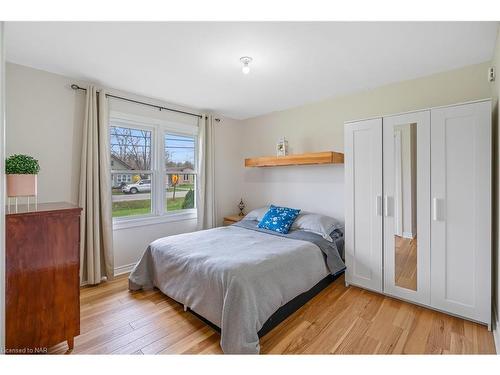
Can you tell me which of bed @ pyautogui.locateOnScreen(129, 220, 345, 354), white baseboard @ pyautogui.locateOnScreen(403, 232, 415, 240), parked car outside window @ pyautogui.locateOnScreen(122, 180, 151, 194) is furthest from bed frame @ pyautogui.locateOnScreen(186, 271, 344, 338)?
parked car outside window @ pyautogui.locateOnScreen(122, 180, 151, 194)

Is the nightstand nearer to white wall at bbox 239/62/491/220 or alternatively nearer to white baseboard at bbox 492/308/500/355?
white wall at bbox 239/62/491/220

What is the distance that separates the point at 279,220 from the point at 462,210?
1.85 meters

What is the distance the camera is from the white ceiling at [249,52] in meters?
1.79

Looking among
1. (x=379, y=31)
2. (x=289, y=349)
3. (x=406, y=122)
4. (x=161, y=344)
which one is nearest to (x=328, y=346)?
(x=289, y=349)

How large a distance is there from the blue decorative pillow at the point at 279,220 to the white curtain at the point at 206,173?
3.34 feet

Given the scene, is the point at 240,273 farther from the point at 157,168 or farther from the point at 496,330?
the point at 157,168

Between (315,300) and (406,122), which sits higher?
(406,122)

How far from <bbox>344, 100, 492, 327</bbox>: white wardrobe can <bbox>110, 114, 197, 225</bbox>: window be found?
7.95 feet

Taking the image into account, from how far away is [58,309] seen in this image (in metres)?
1.70

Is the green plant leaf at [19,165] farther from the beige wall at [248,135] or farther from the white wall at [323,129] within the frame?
the white wall at [323,129]

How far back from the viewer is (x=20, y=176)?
1.67 meters

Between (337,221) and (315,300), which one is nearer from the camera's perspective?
(315,300)
